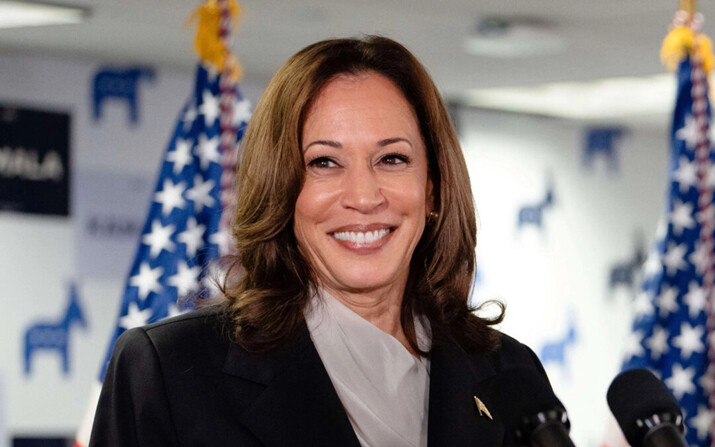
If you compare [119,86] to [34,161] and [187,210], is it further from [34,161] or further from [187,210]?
[187,210]

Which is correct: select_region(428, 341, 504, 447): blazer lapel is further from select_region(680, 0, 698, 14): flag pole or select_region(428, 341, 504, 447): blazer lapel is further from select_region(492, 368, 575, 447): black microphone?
select_region(680, 0, 698, 14): flag pole

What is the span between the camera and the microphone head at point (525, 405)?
1101 mm

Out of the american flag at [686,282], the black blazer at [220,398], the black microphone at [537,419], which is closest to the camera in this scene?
the black microphone at [537,419]

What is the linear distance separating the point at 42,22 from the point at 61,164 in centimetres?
87

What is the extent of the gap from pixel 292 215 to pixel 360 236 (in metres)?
0.11

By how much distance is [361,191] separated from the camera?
1.60m

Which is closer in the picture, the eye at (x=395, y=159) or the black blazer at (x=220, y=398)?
the black blazer at (x=220, y=398)

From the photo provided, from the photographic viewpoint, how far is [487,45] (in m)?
5.30

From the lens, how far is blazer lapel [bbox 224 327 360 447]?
1.53 meters

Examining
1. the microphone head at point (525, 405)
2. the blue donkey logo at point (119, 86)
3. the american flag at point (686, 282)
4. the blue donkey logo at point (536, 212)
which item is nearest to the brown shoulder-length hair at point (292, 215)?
the microphone head at point (525, 405)

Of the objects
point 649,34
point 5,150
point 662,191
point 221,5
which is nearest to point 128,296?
point 221,5

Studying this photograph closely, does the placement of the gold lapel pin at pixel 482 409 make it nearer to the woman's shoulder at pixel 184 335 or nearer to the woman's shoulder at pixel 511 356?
the woman's shoulder at pixel 511 356

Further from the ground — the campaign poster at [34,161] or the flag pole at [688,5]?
the flag pole at [688,5]

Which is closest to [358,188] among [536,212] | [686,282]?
[686,282]
